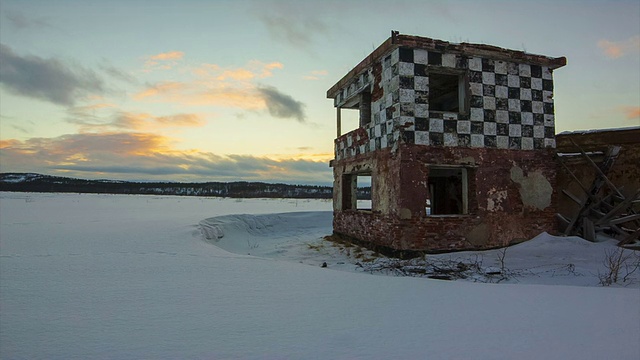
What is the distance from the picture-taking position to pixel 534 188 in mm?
8273

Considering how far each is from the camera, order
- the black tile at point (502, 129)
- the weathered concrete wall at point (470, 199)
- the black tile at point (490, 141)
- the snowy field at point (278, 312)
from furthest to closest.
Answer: the black tile at point (502, 129), the black tile at point (490, 141), the weathered concrete wall at point (470, 199), the snowy field at point (278, 312)

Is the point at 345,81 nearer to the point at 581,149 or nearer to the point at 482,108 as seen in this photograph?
the point at 482,108

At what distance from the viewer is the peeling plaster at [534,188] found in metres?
8.16

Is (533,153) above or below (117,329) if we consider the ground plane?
above

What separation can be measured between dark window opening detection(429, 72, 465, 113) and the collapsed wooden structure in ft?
8.92

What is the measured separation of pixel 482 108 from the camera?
26.2 feet

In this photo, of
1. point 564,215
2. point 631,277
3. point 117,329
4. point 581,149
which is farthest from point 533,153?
point 117,329

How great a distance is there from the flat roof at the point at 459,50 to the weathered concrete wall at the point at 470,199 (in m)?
1.95

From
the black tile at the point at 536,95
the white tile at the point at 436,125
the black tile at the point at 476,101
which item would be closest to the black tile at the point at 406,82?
the white tile at the point at 436,125

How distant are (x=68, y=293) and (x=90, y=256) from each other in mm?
2107

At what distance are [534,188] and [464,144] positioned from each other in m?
1.93

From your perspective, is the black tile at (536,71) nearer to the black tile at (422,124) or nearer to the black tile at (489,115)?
the black tile at (489,115)

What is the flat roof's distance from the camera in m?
7.55

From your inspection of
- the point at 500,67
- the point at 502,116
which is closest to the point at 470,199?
the point at 502,116
